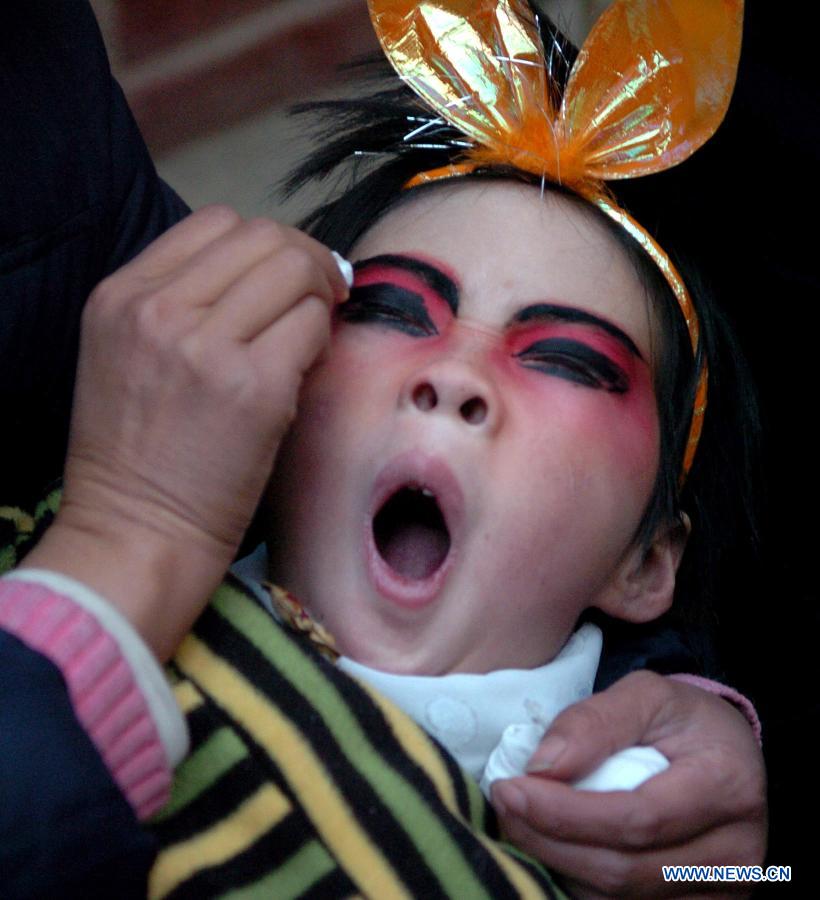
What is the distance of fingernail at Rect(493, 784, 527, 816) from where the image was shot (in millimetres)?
959

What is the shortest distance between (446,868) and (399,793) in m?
0.06

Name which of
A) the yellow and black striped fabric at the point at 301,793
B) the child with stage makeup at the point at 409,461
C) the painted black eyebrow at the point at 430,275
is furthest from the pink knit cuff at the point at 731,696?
the painted black eyebrow at the point at 430,275

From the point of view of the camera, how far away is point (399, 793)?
0.94 metres

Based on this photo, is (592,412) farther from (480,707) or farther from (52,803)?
(52,803)

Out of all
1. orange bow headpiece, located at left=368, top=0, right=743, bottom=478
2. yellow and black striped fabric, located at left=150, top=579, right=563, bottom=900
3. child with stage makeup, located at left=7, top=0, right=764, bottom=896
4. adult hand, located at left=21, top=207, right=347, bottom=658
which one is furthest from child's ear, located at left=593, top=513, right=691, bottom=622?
adult hand, located at left=21, top=207, right=347, bottom=658

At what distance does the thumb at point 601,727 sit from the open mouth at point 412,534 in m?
0.18

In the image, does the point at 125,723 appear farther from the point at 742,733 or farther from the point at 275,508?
the point at 742,733

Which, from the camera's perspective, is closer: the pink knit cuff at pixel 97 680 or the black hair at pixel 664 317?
the pink knit cuff at pixel 97 680

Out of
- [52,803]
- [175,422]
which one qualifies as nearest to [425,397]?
[175,422]

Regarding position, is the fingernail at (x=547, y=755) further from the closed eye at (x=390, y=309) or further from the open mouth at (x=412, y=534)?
the closed eye at (x=390, y=309)

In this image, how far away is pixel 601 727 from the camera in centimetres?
101

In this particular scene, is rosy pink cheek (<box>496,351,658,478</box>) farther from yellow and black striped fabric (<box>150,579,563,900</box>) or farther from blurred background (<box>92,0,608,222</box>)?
blurred background (<box>92,0,608,222</box>)

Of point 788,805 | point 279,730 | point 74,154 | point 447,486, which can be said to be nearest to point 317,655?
point 279,730

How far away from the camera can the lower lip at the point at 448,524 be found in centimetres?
104
